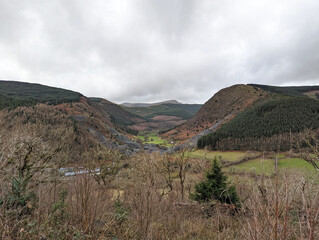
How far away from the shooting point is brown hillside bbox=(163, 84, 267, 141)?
397 ft

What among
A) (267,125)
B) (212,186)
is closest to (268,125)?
(267,125)

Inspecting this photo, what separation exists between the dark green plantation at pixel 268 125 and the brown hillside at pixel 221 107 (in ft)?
104

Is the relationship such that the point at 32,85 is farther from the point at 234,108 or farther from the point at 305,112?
the point at 305,112

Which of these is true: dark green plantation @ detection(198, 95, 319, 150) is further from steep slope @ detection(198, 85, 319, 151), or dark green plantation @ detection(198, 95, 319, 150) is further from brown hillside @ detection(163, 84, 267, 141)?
brown hillside @ detection(163, 84, 267, 141)

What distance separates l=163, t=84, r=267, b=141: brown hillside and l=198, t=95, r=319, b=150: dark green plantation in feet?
104

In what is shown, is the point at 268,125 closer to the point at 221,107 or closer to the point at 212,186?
the point at 221,107

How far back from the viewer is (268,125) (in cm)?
7231

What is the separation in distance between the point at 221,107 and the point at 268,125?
67395 millimetres

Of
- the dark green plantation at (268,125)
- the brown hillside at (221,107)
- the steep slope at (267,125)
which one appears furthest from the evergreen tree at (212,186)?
the brown hillside at (221,107)

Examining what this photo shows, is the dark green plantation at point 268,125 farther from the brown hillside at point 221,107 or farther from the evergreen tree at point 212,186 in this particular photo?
the evergreen tree at point 212,186

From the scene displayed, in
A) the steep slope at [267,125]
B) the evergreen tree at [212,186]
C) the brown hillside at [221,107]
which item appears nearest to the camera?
the evergreen tree at [212,186]

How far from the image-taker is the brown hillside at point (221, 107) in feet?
397

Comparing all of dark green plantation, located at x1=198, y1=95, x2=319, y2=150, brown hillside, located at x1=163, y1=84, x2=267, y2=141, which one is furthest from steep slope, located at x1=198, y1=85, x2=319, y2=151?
brown hillside, located at x1=163, y1=84, x2=267, y2=141

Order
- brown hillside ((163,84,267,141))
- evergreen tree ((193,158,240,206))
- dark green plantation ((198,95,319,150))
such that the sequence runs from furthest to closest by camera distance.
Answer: brown hillside ((163,84,267,141)) → dark green plantation ((198,95,319,150)) → evergreen tree ((193,158,240,206))
